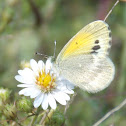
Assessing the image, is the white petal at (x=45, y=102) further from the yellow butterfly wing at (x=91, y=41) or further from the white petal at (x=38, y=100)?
the yellow butterfly wing at (x=91, y=41)

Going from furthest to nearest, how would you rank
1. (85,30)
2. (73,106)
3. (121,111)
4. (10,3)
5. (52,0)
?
(52,0) < (10,3) < (73,106) < (121,111) < (85,30)

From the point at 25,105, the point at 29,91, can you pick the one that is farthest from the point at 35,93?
the point at 25,105

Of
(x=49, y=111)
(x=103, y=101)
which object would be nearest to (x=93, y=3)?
(x=103, y=101)

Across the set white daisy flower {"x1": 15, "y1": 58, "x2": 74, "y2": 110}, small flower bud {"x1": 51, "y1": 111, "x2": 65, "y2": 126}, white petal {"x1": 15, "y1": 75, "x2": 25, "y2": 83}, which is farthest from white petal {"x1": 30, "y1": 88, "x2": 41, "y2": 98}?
small flower bud {"x1": 51, "y1": 111, "x2": 65, "y2": 126}

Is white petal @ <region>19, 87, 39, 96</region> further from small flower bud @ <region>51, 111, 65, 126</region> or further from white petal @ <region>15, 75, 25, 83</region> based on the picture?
small flower bud @ <region>51, 111, 65, 126</region>

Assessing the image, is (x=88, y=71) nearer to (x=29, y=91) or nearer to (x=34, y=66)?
(x=34, y=66)

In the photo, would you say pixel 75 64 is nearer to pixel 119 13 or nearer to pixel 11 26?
pixel 11 26
